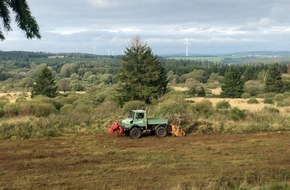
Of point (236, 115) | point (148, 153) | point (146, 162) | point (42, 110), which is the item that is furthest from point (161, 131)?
point (42, 110)

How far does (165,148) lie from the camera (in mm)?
15648

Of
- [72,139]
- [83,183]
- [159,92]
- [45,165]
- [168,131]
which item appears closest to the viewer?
[83,183]

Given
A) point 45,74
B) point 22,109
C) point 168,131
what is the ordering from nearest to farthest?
point 168,131
point 22,109
point 45,74

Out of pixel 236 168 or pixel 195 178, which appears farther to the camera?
pixel 236 168

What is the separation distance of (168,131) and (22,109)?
43.4 ft

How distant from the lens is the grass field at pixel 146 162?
10.1m

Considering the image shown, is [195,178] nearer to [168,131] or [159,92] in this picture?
[168,131]

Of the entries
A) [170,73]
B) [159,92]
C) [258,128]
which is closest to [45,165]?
[258,128]

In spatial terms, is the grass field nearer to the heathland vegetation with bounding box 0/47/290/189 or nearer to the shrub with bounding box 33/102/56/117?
the heathland vegetation with bounding box 0/47/290/189

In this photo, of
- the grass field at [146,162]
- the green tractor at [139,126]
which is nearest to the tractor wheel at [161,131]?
the green tractor at [139,126]

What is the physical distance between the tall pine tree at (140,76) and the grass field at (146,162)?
91.5 ft

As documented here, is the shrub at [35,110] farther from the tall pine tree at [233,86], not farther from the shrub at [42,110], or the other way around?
the tall pine tree at [233,86]

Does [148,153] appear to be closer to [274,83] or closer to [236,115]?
[236,115]

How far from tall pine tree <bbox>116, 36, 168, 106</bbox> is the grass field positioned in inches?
1098
